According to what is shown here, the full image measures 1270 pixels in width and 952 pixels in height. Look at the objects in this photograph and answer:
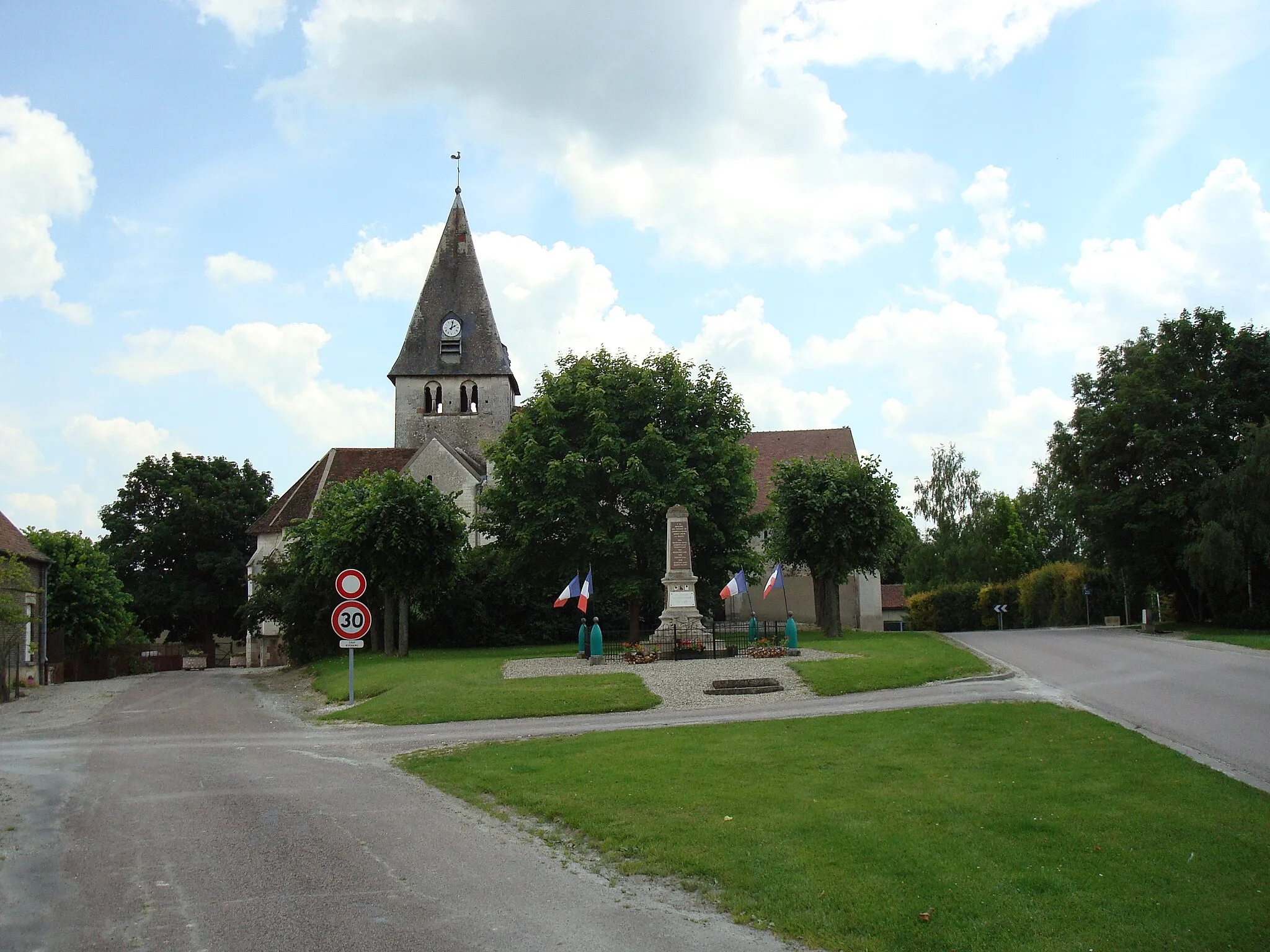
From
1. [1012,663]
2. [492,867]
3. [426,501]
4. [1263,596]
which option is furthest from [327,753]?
[1263,596]

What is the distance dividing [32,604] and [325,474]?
21.3 m

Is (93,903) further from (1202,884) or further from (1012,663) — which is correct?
(1012,663)

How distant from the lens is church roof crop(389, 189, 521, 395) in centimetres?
6103

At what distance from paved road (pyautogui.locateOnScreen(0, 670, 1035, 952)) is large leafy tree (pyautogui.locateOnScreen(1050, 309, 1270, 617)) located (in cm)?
3623

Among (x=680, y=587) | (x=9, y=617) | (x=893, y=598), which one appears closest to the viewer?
(x=9, y=617)

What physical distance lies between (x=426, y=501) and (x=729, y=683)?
16290 millimetres

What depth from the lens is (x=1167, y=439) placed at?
4112 cm

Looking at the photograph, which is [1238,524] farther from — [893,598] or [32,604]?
[32,604]

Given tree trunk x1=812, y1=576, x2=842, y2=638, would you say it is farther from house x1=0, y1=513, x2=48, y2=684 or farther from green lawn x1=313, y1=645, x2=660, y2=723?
house x1=0, y1=513, x2=48, y2=684

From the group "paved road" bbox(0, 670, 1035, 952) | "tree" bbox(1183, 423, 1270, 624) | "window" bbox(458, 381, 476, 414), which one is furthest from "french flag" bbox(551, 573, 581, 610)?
"window" bbox(458, 381, 476, 414)

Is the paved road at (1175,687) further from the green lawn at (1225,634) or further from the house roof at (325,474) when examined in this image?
the house roof at (325,474)

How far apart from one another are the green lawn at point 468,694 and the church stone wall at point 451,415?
31.5 m

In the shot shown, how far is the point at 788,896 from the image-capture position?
6863 mm

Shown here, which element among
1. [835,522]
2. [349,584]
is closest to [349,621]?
[349,584]
